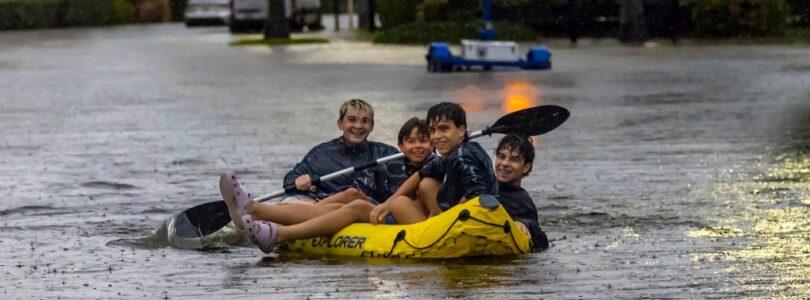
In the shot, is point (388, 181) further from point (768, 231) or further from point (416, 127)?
point (768, 231)

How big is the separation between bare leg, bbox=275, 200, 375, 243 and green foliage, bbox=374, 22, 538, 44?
30126 millimetres

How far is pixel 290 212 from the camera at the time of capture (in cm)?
1073

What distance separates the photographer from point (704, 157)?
16047 mm

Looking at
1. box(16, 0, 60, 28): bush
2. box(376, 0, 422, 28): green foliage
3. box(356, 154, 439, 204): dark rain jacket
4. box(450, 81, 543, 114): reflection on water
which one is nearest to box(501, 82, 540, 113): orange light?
box(450, 81, 543, 114): reflection on water

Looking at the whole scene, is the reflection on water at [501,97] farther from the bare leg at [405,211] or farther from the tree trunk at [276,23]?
the tree trunk at [276,23]

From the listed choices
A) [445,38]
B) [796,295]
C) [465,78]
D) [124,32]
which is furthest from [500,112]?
[124,32]

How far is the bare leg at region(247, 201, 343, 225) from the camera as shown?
1066cm

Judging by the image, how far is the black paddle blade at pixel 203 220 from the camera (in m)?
11.1

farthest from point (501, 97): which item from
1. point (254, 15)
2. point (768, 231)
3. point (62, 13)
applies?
point (62, 13)

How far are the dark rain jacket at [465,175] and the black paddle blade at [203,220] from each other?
4.93ft

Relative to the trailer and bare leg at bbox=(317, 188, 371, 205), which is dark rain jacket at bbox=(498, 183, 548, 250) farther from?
the trailer

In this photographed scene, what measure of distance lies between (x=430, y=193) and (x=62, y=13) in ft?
177

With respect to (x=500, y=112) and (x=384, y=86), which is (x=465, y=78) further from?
(x=500, y=112)

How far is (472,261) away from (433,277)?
618 mm
